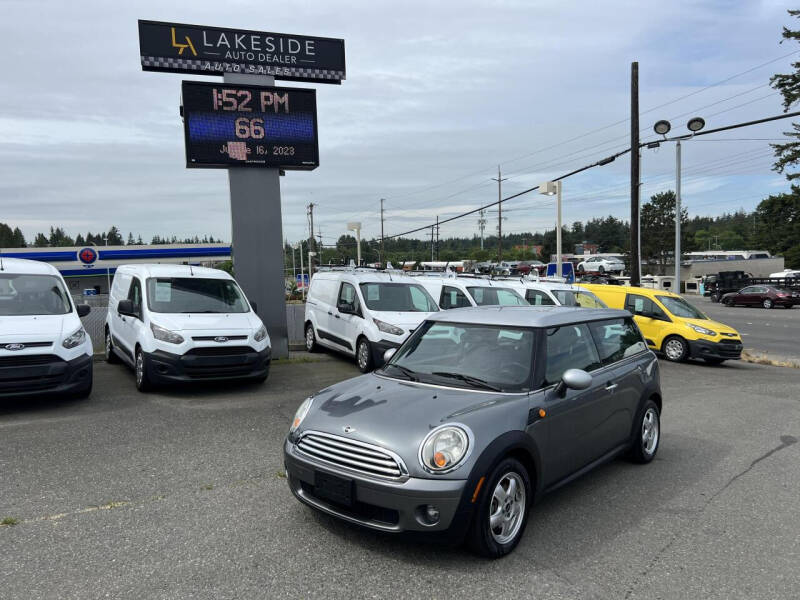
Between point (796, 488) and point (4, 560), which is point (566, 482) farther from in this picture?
point (4, 560)

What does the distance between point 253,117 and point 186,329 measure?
5330 mm

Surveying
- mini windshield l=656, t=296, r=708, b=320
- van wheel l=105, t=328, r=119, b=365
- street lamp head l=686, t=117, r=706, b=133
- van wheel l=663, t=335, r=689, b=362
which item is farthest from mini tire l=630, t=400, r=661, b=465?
street lamp head l=686, t=117, r=706, b=133

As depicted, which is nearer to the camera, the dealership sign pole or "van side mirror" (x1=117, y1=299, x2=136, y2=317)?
"van side mirror" (x1=117, y1=299, x2=136, y2=317)

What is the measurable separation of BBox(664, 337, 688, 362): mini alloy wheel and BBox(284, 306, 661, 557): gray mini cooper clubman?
939 centimetres

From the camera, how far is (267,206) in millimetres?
12141

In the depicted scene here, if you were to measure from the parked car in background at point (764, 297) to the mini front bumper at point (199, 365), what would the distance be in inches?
1410

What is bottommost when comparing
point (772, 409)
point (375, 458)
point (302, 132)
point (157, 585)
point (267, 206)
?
point (772, 409)

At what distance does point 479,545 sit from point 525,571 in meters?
0.32

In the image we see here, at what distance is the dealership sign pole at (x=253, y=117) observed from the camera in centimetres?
1130

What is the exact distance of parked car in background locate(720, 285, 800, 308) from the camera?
34219 millimetres

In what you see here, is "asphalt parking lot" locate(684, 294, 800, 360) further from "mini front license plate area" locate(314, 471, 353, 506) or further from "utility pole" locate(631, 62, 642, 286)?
"mini front license plate area" locate(314, 471, 353, 506)

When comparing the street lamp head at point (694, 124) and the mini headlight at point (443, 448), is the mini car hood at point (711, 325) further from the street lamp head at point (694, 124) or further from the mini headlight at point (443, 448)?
the mini headlight at point (443, 448)

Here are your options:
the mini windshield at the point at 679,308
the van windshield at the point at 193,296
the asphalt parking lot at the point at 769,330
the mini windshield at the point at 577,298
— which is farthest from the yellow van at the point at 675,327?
the van windshield at the point at 193,296

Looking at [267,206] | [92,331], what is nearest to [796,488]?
[267,206]
